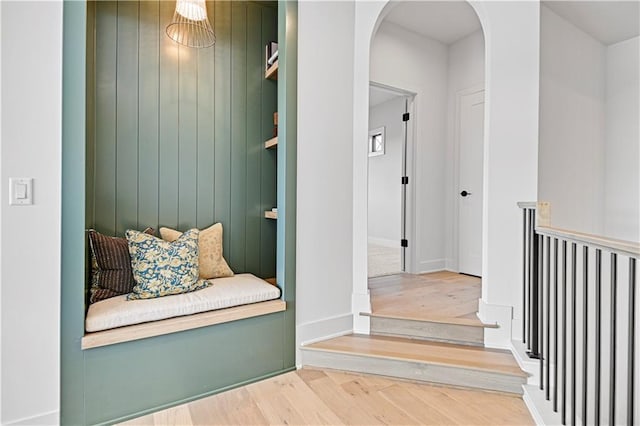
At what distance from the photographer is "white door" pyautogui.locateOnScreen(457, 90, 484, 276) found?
3.93 meters

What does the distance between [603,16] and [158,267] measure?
4549 millimetres

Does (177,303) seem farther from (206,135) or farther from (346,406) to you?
(206,135)

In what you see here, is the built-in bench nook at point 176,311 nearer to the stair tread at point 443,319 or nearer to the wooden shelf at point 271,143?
the stair tread at point 443,319

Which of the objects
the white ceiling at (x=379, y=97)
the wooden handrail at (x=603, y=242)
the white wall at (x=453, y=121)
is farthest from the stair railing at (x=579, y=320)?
the white ceiling at (x=379, y=97)

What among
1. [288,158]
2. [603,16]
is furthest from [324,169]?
[603,16]

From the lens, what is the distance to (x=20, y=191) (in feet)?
5.17

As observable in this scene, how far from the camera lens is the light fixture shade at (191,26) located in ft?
7.24

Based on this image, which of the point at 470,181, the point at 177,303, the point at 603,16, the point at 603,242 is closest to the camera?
the point at 603,242

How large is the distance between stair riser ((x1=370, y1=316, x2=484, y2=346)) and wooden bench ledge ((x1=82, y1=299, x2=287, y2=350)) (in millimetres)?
772

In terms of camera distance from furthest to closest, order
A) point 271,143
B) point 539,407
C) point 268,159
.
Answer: point 268,159, point 271,143, point 539,407

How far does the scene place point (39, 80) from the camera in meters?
1.62

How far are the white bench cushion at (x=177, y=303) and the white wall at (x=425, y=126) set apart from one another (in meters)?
2.40

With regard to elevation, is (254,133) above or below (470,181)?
above

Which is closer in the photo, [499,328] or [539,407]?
[539,407]
